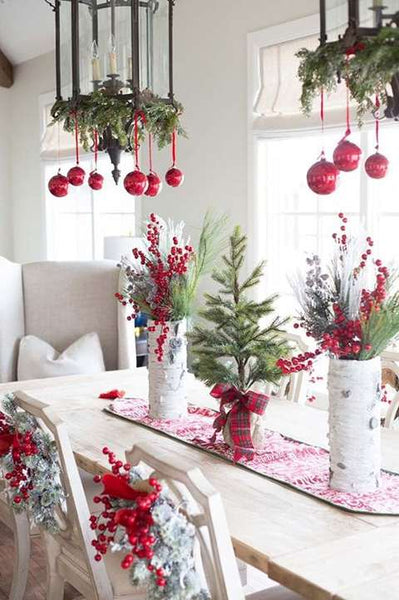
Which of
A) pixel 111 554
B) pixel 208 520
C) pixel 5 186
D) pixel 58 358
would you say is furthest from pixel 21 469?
pixel 5 186

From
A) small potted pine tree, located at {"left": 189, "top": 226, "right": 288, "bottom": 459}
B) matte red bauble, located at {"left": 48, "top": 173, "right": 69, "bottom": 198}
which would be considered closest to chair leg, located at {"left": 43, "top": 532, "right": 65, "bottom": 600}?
small potted pine tree, located at {"left": 189, "top": 226, "right": 288, "bottom": 459}

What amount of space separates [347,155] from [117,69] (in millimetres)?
1001

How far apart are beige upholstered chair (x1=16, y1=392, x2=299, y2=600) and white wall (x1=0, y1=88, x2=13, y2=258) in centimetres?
548

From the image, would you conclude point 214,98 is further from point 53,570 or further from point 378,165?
point 53,570

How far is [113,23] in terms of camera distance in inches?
107

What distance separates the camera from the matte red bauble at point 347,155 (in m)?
2.01

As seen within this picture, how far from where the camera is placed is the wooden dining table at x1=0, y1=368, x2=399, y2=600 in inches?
65.7

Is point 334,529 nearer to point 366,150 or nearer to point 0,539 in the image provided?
point 0,539

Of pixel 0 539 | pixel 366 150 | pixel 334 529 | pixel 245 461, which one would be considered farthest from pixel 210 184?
pixel 334 529

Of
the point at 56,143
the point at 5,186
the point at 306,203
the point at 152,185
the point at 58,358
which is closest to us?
the point at 152,185

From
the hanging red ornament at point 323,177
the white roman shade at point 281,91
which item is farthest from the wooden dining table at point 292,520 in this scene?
the white roman shade at point 281,91

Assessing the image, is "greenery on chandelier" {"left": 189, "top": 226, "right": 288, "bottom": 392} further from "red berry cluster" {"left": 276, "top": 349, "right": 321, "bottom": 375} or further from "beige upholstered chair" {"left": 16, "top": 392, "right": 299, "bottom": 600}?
"beige upholstered chair" {"left": 16, "top": 392, "right": 299, "bottom": 600}

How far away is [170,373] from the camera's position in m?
2.90

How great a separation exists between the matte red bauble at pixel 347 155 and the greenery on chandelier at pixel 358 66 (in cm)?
10
